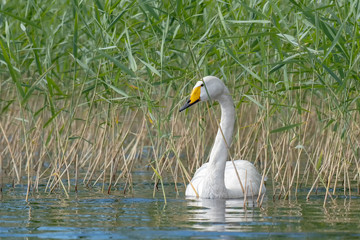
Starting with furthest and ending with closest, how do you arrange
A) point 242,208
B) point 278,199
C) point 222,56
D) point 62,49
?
point 62,49 → point 222,56 → point 278,199 → point 242,208

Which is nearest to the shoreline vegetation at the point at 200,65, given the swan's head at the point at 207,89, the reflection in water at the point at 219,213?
the swan's head at the point at 207,89

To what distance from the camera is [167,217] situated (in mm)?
5777

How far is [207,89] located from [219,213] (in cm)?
146

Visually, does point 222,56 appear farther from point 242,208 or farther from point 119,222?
point 119,222

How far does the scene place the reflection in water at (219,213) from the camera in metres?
5.35

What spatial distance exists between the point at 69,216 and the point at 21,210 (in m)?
0.57

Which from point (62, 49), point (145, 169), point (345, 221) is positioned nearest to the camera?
point (345, 221)

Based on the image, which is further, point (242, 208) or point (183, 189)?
point (183, 189)

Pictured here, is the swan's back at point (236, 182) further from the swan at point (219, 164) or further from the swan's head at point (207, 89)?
the swan's head at point (207, 89)

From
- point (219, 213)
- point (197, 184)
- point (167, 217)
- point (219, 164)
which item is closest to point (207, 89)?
point (219, 164)

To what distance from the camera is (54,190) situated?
7.58m

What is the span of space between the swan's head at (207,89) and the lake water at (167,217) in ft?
3.17

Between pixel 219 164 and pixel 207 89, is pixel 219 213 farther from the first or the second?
pixel 207 89

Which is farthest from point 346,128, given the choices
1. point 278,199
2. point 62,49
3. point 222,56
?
point 62,49
